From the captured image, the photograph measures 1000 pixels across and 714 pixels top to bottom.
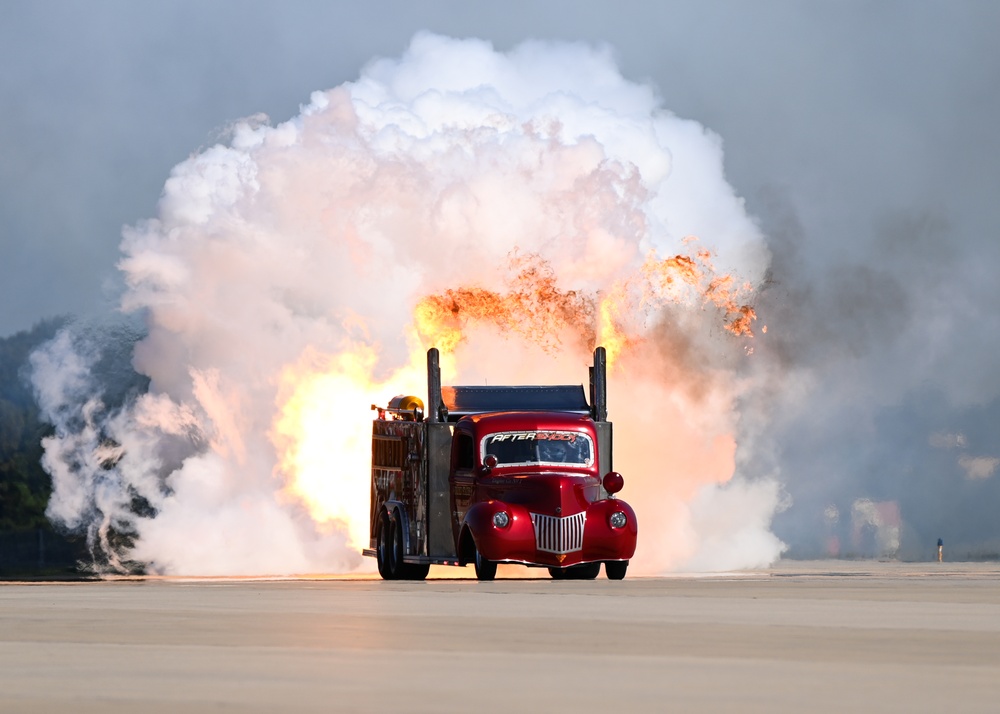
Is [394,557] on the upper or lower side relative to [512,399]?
lower

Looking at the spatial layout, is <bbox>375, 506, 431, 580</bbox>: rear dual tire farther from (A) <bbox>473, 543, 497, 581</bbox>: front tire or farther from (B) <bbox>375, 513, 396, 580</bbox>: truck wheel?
(A) <bbox>473, 543, 497, 581</bbox>: front tire

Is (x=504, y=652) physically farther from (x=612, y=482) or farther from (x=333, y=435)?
(x=333, y=435)

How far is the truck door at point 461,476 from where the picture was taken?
127ft

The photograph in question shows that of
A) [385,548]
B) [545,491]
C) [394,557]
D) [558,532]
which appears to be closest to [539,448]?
[545,491]

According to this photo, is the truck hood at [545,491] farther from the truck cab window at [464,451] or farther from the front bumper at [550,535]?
the truck cab window at [464,451]

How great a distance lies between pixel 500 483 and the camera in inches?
1510

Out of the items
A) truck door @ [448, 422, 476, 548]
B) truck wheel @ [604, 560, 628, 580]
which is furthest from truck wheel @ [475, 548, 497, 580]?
truck wheel @ [604, 560, 628, 580]

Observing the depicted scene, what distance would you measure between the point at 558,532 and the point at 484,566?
1.58 meters

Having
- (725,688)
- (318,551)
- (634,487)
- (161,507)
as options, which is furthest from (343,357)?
(725,688)

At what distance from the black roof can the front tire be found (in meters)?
3.38

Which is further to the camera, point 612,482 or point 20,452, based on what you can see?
point 20,452

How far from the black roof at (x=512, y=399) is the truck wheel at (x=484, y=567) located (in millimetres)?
3398

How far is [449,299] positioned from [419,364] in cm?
239

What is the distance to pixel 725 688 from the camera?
47.6ft
